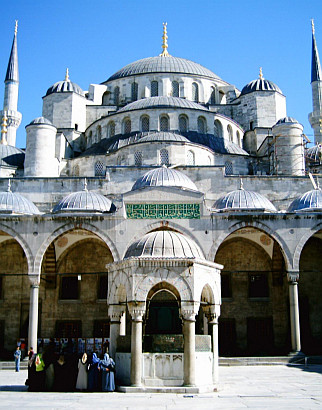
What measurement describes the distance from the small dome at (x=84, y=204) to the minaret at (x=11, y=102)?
1517cm

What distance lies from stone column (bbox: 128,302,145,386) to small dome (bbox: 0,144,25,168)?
17.8 metres

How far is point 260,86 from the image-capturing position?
29875mm

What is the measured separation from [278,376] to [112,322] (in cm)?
482

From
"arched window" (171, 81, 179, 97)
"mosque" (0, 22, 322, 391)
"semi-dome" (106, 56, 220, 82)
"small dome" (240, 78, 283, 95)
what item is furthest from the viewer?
"semi-dome" (106, 56, 220, 82)

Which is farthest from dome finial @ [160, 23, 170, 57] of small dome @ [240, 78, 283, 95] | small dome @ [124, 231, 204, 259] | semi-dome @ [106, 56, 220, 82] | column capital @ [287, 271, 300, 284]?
small dome @ [124, 231, 204, 259]

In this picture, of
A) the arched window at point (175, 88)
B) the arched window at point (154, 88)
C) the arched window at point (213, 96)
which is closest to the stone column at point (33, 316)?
the arched window at point (154, 88)

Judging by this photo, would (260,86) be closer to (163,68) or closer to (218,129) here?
(218,129)

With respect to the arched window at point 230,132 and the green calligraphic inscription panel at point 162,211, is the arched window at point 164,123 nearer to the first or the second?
the arched window at point 230,132

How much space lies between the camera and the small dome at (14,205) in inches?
730

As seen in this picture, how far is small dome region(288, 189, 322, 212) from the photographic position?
1867 centimetres

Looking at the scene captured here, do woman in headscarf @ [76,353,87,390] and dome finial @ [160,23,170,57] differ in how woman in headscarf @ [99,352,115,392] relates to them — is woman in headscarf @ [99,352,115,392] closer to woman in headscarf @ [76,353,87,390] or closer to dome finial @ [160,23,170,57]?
woman in headscarf @ [76,353,87,390]

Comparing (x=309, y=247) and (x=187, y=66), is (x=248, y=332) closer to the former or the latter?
(x=309, y=247)

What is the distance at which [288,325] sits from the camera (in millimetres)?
19875

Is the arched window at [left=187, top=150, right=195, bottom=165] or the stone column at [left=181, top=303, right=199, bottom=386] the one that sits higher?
the arched window at [left=187, top=150, right=195, bottom=165]
